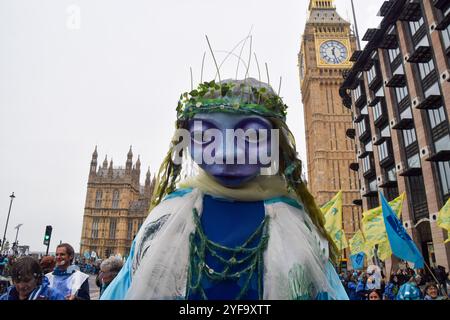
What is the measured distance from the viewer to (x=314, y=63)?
55.9 metres

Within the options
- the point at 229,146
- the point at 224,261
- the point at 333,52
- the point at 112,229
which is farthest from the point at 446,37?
the point at 112,229

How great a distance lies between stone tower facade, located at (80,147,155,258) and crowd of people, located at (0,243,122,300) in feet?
207

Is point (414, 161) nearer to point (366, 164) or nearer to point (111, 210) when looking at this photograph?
point (366, 164)

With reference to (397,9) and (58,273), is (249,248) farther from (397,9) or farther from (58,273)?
(397,9)

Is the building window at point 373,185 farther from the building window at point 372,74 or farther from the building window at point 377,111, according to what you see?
the building window at point 372,74

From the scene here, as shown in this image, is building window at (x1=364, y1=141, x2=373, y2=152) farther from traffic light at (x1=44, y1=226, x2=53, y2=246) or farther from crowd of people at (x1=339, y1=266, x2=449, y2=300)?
traffic light at (x1=44, y1=226, x2=53, y2=246)

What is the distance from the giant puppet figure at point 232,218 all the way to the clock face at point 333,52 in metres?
58.9

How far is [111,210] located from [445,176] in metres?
62.4

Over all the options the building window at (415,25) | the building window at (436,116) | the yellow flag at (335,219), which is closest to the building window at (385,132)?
the building window at (436,116)

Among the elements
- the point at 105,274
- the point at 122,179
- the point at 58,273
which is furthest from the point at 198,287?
the point at 122,179

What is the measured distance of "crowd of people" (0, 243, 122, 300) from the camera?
2.75 meters

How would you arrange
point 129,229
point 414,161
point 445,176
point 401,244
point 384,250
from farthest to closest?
point 129,229, point 414,161, point 445,176, point 384,250, point 401,244

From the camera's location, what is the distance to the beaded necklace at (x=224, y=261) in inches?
61.9

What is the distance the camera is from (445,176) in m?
16.4
